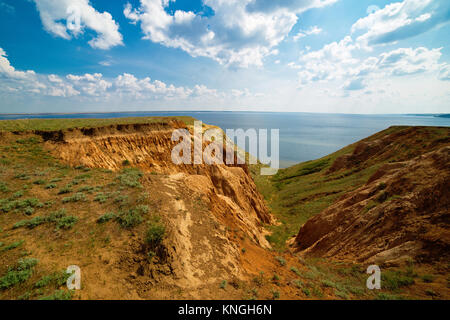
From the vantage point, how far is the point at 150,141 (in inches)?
1058

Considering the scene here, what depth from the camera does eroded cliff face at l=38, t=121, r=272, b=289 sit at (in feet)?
24.3

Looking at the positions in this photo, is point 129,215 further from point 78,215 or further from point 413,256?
point 413,256

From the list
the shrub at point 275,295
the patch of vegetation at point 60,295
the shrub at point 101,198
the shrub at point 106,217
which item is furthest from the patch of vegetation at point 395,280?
the shrub at point 101,198

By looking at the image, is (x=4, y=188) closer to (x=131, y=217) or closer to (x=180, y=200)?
(x=131, y=217)

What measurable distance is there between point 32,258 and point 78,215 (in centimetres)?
254

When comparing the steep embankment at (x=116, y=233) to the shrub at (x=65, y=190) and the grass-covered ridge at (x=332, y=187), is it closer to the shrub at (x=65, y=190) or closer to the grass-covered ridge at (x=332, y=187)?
the shrub at (x=65, y=190)

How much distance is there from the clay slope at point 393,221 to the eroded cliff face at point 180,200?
6.92m

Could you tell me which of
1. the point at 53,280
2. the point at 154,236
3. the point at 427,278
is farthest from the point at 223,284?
the point at 427,278

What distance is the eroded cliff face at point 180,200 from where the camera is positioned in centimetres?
742

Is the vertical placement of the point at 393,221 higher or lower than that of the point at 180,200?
lower

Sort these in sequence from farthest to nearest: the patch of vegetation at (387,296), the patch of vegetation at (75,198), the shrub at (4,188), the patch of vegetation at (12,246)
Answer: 1. the shrub at (4,188)
2. the patch of vegetation at (75,198)
3. the patch of vegetation at (387,296)
4. the patch of vegetation at (12,246)

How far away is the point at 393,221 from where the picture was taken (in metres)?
13.0

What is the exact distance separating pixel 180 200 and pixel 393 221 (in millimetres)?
15566
